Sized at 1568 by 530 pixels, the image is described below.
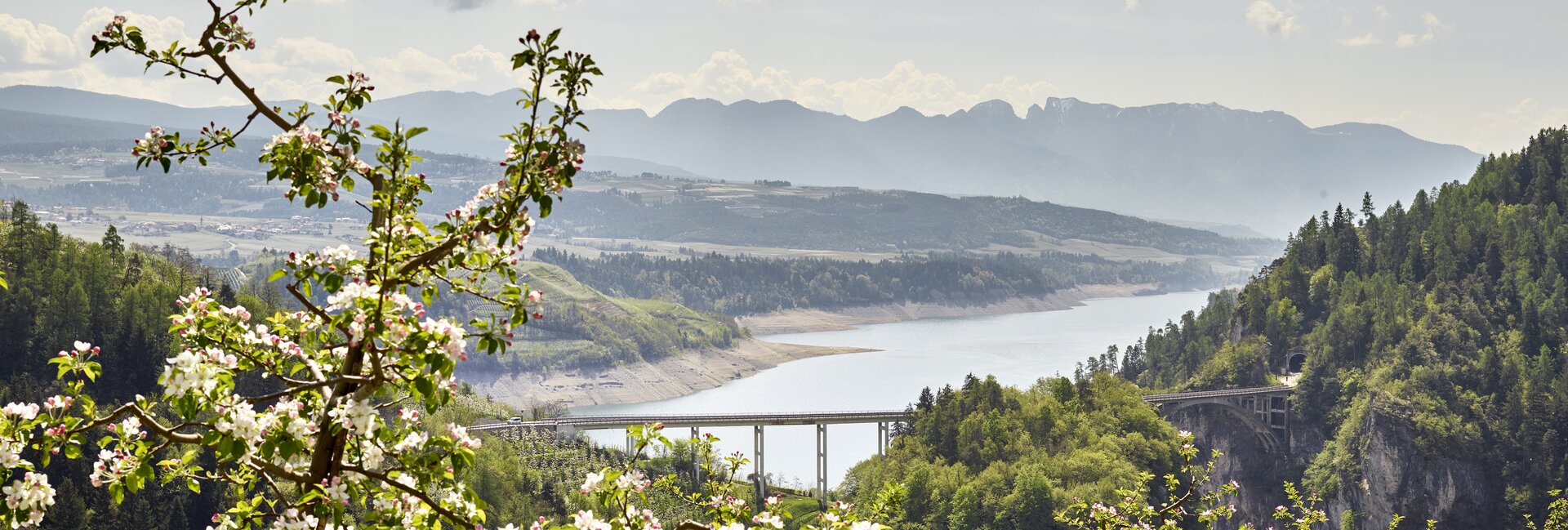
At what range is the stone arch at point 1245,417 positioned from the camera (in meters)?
88.9

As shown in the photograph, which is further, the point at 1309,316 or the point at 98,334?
the point at 1309,316

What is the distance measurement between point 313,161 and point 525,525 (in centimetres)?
4894

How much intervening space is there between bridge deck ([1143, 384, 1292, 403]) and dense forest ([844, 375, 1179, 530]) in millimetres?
9575

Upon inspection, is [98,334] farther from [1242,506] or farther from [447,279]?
[447,279]

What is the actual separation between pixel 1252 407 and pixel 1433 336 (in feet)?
36.4

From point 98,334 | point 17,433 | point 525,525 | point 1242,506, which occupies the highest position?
point 17,433

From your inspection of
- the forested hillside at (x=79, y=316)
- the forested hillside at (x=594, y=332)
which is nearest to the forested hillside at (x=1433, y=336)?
the forested hillside at (x=594, y=332)

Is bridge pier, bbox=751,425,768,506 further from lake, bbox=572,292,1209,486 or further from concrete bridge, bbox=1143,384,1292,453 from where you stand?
concrete bridge, bbox=1143,384,1292,453

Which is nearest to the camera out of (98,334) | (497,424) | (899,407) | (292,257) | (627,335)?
(292,257)

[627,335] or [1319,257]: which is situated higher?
[1319,257]

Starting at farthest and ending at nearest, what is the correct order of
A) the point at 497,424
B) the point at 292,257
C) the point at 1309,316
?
the point at 1309,316
the point at 497,424
the point at 292,257

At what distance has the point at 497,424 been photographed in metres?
73.4

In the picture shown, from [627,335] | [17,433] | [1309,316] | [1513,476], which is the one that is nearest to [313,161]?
[17,433]

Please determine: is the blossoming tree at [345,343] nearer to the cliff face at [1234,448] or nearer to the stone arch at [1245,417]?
the cliff face at [1234,448]
